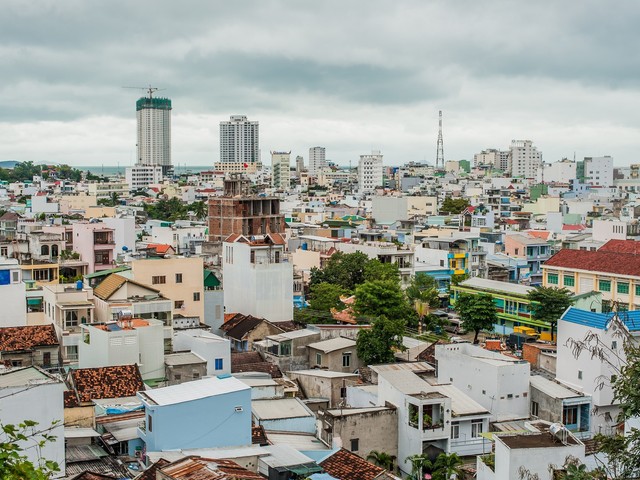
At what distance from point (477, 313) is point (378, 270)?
784 centimetres

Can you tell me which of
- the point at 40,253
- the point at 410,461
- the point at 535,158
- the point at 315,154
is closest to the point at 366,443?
the point at 410,461

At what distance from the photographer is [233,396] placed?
15.7 meters

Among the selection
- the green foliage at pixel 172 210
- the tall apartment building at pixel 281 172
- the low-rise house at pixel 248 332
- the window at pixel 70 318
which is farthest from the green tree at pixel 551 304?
the tall apartment building at pixel 281 172

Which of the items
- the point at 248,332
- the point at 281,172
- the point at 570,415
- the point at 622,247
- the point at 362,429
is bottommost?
the point at 570,415

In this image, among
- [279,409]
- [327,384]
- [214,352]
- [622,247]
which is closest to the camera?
[279,409]

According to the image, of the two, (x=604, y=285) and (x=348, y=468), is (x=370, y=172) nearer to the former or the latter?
(x=604, y=285)

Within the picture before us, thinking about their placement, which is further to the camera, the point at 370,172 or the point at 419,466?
the point at 370,172

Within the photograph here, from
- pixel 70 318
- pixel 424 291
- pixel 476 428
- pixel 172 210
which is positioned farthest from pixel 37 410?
pixel 172 210

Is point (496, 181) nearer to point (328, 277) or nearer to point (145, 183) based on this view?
point (145, 183)

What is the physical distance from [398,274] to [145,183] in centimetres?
8513

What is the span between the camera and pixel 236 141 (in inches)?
6407

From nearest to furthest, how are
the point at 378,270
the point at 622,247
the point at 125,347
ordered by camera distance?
1. the point at 125,347
2. the point at 378,270
3. the point at 622,247

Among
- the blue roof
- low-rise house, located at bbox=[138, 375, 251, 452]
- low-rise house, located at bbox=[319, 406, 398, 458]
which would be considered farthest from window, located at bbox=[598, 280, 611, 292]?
low-rise house, located at bbox=[138, 375, 251, 452]

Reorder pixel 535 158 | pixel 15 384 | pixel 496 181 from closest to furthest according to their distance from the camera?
pixel 15 384 < pixel 496 181 < pixel 535 158
